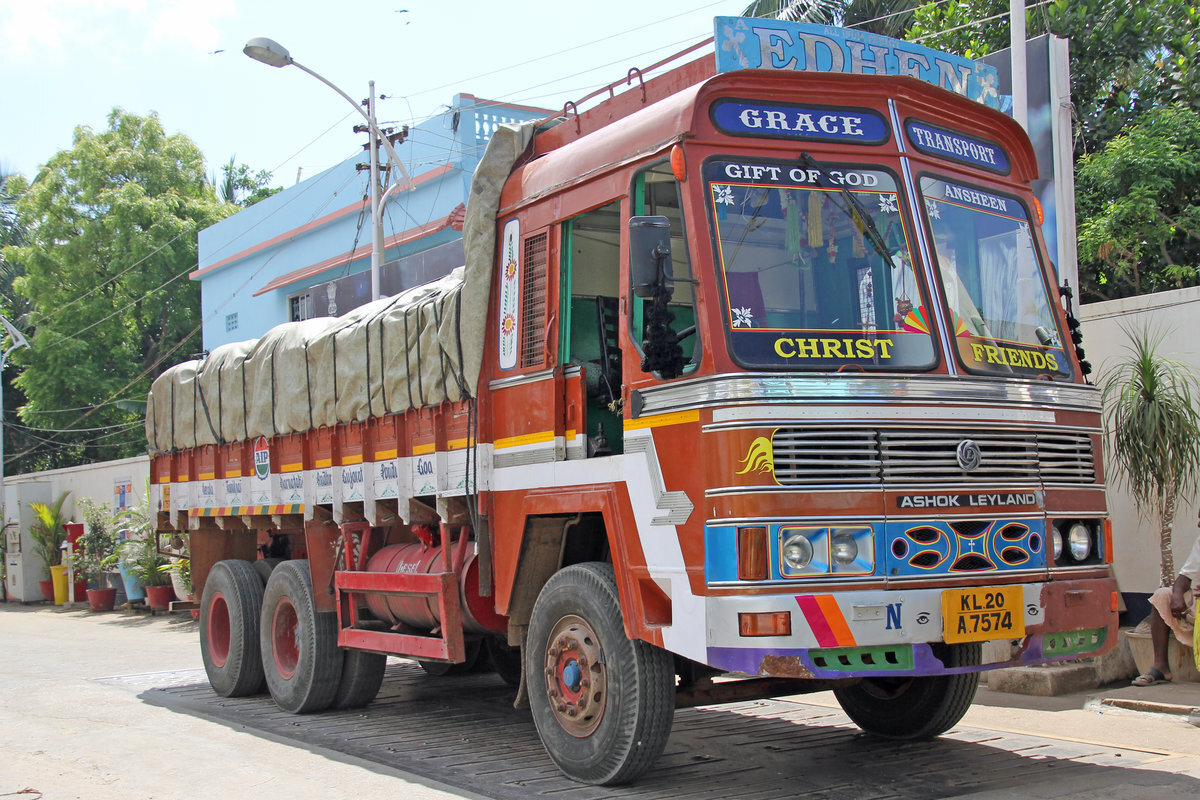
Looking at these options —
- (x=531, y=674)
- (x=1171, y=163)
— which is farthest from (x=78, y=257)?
(x=531, y=674)

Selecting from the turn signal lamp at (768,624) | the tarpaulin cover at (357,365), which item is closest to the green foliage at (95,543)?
the tarpaulin cover at (357,365)

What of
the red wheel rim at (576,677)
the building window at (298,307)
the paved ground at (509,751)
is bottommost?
the paved ground at (509,751)

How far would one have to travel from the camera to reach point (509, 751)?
7.48 m

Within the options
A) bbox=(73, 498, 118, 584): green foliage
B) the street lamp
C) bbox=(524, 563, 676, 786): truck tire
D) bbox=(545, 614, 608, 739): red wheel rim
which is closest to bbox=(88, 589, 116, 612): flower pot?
bbox=(73, 498, 118, 584): green foliage

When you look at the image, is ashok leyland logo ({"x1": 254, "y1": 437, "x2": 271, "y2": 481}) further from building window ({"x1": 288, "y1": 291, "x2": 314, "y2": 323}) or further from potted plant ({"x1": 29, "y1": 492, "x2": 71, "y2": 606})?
potted plant ({"x1": 29, "y1": 492, "x2": 71, "y2": 606})

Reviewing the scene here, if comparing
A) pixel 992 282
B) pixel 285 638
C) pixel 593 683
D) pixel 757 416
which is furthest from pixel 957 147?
pixel 285 638

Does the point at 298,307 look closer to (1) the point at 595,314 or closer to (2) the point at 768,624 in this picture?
(1) the point at 595,314

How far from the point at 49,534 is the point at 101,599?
4055 mm

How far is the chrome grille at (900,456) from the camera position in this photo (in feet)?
17.7

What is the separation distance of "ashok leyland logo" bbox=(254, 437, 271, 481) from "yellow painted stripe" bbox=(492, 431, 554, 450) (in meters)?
3.70

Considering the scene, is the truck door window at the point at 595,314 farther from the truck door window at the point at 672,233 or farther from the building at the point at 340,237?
the building at the point at 340,237

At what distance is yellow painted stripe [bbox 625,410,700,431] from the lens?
5.63 meters

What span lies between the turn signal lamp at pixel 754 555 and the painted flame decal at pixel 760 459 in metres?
0.27

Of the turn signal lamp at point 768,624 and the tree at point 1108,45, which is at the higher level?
the tree at point 1108,45
